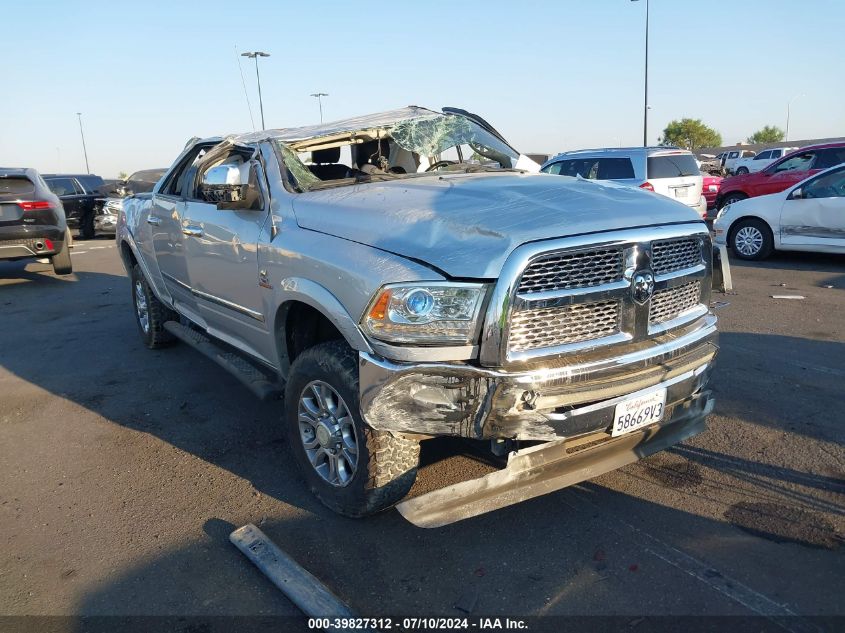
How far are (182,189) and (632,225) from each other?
392 centimetres

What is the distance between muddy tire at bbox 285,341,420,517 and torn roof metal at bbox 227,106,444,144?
67.3 inches

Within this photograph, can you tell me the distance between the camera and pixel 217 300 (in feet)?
15.4

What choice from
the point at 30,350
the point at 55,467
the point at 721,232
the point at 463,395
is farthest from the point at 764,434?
the point at 721,232

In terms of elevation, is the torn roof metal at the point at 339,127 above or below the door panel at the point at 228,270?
above

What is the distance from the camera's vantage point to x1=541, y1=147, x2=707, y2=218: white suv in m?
11.7

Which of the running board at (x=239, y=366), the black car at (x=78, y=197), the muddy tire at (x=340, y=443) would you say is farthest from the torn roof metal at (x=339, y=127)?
the black car at (x=78, y=197)

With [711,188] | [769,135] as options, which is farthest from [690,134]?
[711,188]

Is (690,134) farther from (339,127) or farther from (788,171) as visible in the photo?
(339,127)

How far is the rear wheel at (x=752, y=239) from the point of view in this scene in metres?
10.8

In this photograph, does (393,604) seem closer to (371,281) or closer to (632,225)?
(371,281)

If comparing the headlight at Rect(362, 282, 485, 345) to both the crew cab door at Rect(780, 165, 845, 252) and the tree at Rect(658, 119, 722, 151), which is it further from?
the tree at Rect(658, 119, 722, 151)

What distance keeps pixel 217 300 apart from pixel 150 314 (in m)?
2.21

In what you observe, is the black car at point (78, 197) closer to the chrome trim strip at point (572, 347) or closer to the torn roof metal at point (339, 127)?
the torn roof metal at point (339, 127)

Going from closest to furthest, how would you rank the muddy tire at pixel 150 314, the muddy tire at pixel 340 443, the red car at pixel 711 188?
the muddy tire at pixel 340 443 < the muddy tire at pixel 150 314 < the red car at pixel 711 188
